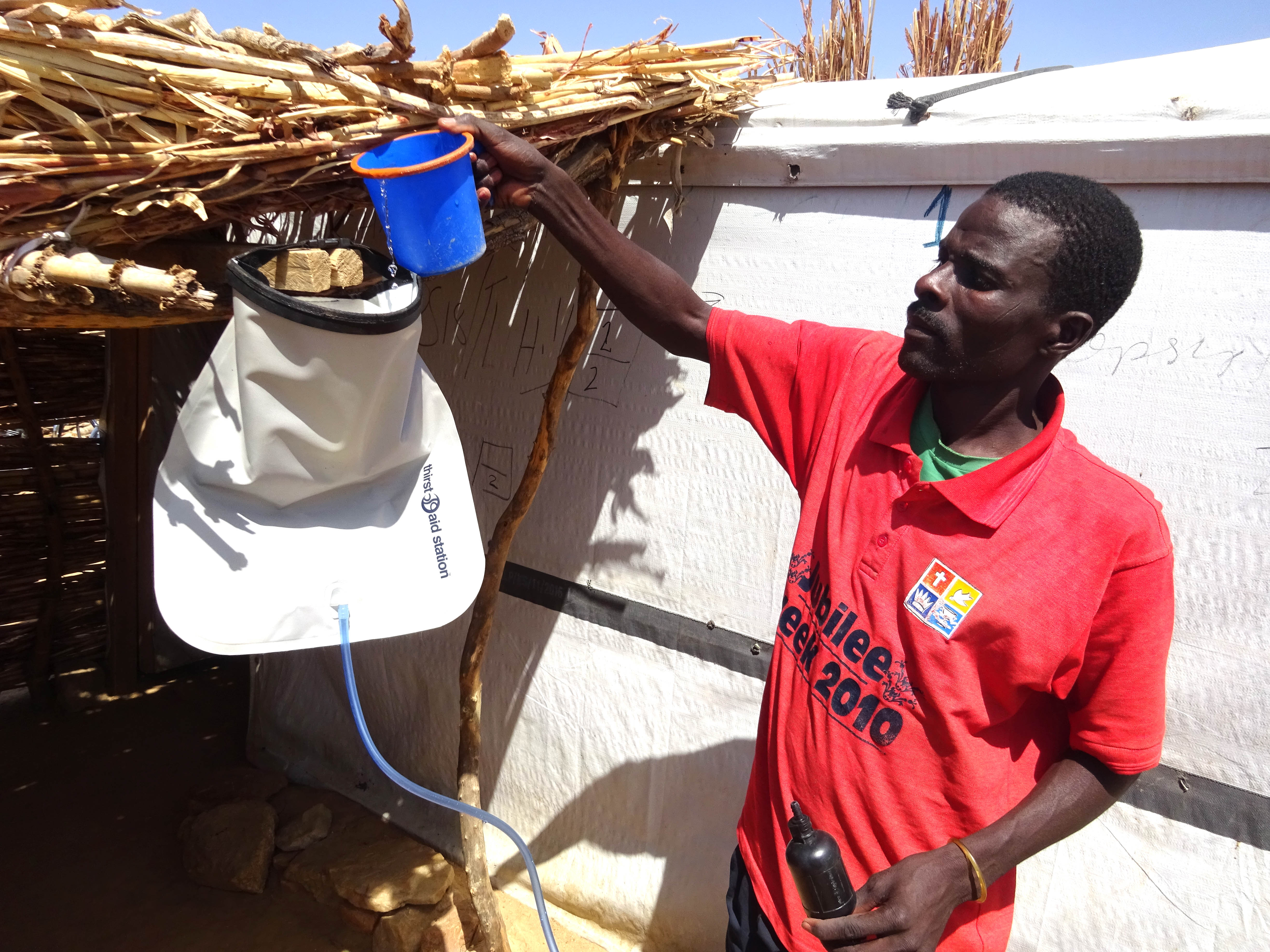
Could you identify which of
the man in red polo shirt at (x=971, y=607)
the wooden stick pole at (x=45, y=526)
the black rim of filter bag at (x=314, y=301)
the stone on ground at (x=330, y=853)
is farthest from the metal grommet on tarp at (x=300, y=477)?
the wooden stick pole at (x=45, y=526)

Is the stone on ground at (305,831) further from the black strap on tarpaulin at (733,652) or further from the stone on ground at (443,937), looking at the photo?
the black strap on tarpaulin at (733,652)

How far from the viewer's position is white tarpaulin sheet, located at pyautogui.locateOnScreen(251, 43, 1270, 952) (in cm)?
177

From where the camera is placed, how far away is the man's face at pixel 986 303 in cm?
127

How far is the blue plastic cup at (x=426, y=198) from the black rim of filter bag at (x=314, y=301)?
7 centimetres

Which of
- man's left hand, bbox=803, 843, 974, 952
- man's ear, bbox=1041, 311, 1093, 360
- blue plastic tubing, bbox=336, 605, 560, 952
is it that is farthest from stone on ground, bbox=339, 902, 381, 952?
man's ear, bbox=1041, 311, 1093, 360

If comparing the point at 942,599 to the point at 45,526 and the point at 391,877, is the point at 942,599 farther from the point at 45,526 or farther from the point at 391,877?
the point at 45,526

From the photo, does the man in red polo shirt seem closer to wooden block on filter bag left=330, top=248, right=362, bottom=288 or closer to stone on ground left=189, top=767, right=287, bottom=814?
wooden block on filter bag left=330, top=248, right=362, bottom=288

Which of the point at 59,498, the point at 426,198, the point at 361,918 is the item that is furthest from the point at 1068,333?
the point at 59,498

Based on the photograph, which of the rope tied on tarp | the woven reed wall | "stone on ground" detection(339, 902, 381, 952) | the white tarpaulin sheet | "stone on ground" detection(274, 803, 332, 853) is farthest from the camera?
the woven reed wall

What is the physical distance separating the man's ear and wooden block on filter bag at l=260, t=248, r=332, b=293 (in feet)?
3.81

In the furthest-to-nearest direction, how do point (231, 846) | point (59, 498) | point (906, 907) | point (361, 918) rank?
point (59, 498)
point (231, 846)
point (361, 918)
point (906, 907)

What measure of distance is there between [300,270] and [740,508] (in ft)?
4.47

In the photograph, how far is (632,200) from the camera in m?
2.55

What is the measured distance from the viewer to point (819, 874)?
1.21m
